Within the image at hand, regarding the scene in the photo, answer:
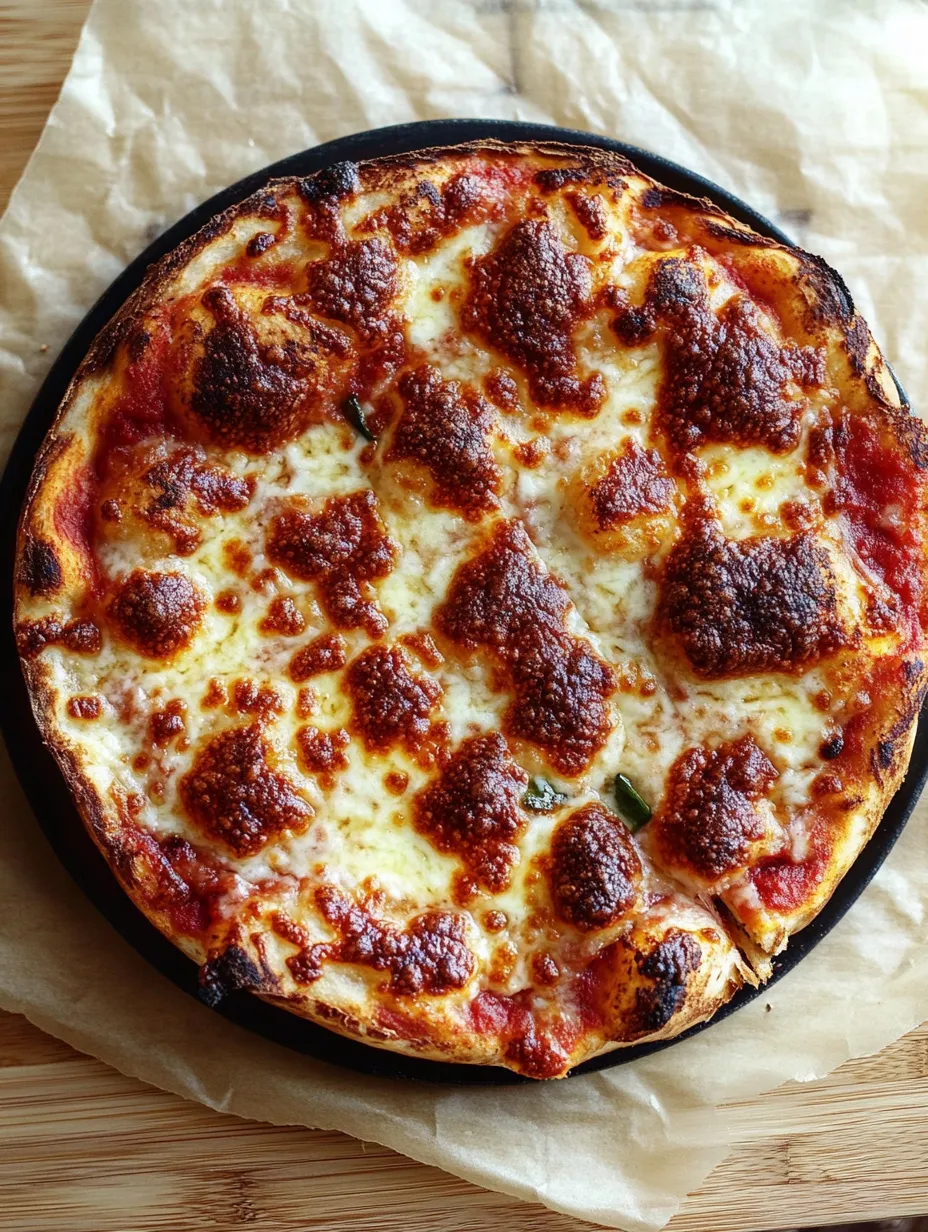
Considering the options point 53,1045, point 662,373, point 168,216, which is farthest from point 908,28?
point 53,1045

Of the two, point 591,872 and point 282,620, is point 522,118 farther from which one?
point 591,872

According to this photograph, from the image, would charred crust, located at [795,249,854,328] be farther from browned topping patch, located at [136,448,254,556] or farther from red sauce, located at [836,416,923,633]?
browned topping patch, located at [136,448,254,556]

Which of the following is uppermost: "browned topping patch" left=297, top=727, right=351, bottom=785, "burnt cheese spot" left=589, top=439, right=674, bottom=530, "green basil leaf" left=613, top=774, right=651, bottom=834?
"burnt cheese spot" left=589, top=439, right=674, bottom=530

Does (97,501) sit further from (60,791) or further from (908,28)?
(908,28)

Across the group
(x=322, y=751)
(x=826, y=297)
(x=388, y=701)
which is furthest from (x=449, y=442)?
(x=826, y=297)

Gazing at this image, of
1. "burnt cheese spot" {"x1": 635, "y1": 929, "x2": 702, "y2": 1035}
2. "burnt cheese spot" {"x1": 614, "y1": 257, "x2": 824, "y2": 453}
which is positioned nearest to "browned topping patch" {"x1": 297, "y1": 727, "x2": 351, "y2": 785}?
"burnt cheese spot" {"x1": 635, "y1": 929, "x2": 702, "y2": 1035}

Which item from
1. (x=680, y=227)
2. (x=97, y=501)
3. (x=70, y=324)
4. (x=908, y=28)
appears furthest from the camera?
(x=908, y=28)
